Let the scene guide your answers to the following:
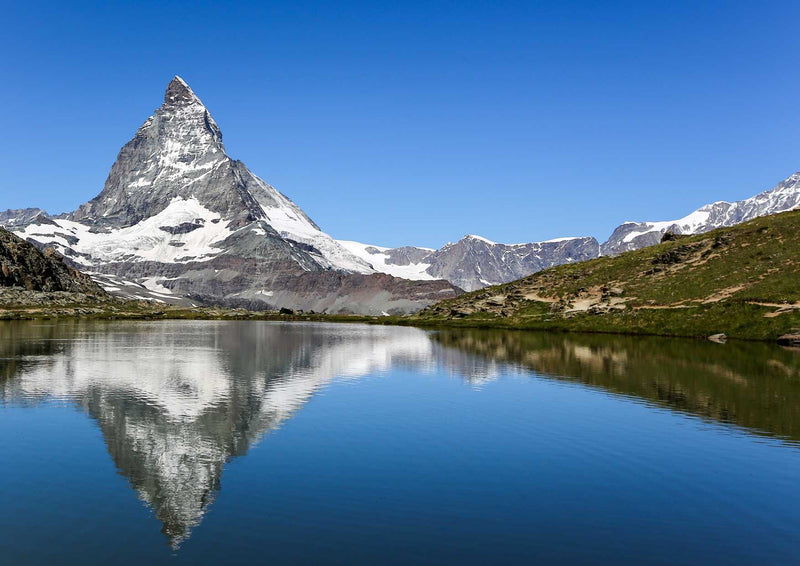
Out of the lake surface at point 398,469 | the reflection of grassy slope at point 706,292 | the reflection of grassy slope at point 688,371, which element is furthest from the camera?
the reflection of grassy slope at point 706,292

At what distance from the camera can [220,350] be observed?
379 ft

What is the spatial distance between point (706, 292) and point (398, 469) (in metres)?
142

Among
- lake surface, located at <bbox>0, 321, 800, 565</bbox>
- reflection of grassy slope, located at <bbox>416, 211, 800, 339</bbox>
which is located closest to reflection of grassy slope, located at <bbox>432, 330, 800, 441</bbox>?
lake surface, located at <bbox>0, 321, 800, 565</bbox>

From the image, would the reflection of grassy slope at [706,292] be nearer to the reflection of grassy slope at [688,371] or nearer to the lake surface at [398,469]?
the reflection of grassy slope at [688,371]

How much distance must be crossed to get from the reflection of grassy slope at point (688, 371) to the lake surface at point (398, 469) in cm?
50

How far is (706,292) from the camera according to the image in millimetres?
155500

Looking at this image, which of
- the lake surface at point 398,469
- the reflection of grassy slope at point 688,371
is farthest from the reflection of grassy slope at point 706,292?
the lake surface at point 398,469

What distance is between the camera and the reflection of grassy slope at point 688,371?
52.4m

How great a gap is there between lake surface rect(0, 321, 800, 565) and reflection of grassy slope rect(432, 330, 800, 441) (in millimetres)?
501

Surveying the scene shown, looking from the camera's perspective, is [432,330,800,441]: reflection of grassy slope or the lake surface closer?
the lake surface

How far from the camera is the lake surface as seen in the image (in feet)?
79.8

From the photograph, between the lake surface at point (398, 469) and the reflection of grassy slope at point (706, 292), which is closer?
the lake surface at point (398, 469)

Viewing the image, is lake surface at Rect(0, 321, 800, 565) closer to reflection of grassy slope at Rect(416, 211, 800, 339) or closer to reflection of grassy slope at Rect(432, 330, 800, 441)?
reflection of grassy slope at Rect(432, 330, 800, 441)

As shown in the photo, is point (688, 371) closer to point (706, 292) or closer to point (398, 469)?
point (398, 469)
